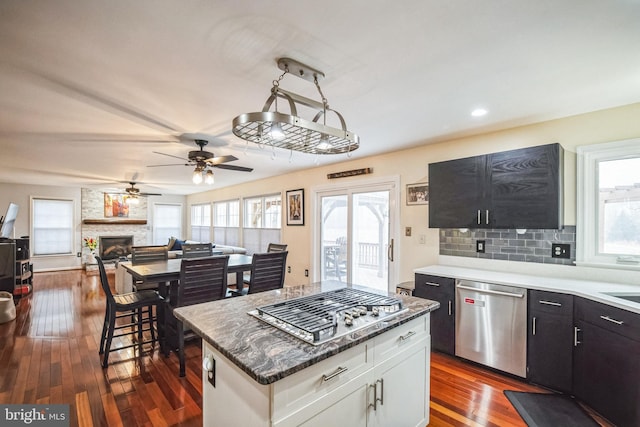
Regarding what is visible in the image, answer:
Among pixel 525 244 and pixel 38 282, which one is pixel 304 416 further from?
pixel 38 282

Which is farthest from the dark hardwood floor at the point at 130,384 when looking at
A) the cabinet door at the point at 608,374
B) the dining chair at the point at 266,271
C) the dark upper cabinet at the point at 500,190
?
the dark upper cabinet at the point at 500,190

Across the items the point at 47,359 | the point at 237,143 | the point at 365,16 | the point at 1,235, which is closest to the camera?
the point at 365,16

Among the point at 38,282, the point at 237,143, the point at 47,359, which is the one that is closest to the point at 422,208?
the point at 237,143

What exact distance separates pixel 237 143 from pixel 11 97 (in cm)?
193

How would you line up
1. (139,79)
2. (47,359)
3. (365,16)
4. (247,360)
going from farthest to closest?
(47,359), (139,79), (365,16), (247,360)

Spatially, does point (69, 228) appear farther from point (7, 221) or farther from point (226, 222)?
point (226, 222)

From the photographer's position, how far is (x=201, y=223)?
945 cm

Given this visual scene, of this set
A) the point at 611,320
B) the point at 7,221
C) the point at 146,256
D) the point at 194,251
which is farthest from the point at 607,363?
the point at 7,221

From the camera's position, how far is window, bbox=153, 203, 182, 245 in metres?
9.73

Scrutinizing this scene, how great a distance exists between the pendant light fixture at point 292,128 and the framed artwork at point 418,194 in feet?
6.93

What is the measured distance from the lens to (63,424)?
6.51ft

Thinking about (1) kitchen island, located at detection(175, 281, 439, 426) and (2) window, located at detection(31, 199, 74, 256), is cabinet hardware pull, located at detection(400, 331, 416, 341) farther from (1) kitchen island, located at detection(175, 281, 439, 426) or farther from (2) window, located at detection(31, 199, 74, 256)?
(2) window, located at detection(31, 199, 74, 256)

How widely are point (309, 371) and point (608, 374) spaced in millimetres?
2231

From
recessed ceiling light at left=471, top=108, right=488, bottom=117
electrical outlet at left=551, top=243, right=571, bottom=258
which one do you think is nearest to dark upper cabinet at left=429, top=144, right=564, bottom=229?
electrical outlet at left=551, top=243, right=571, bottom=258
